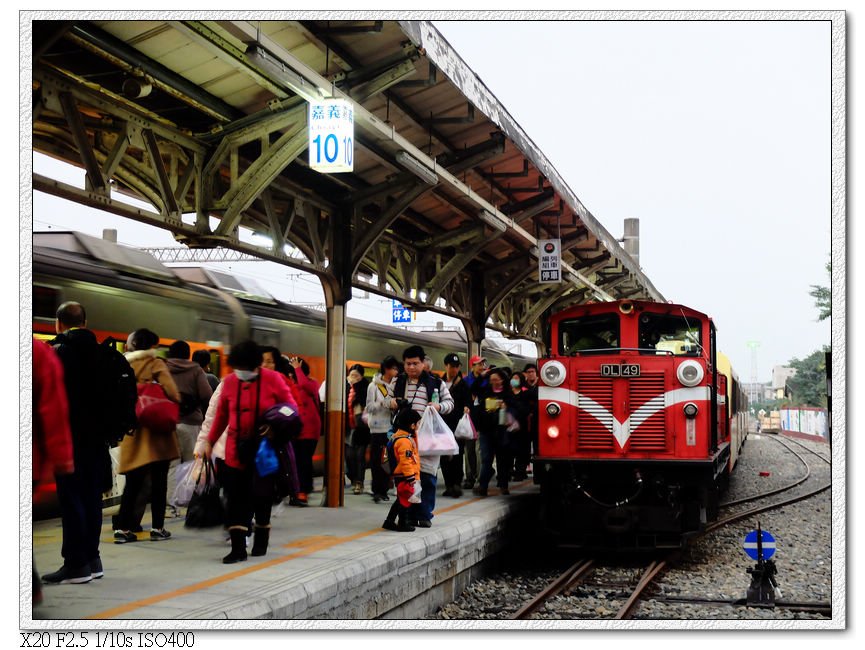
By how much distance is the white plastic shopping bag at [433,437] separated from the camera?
7891mm

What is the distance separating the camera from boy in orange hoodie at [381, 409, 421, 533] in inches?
298

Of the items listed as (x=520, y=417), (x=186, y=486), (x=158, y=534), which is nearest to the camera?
(x=186, y=486)

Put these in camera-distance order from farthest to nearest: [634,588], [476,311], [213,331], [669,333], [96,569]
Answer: [476,311] → [213,331] → [669,333] → [634,588] → [96,569]

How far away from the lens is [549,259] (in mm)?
11508

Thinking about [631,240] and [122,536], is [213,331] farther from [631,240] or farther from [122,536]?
[631,240]

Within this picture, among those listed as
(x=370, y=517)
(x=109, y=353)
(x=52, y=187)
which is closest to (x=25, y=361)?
(x=109, y=353)

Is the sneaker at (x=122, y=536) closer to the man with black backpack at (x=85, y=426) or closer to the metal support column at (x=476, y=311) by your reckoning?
the man with black backpack at (x=85, y=426)

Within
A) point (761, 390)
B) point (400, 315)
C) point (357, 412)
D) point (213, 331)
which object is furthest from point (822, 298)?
point (400, 315)

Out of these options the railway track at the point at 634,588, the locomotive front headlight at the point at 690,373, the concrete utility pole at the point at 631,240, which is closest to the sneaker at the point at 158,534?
the railway track at the point at 634,588

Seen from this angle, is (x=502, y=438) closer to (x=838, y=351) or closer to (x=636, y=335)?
(x=636, y=335)

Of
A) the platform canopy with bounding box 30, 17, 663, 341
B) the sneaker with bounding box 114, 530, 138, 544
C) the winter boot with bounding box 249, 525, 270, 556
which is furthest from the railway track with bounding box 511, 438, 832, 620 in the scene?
the platform canopy with bounding box 30, 17, 663, 341

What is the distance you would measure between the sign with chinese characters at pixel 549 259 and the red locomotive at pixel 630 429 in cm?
190

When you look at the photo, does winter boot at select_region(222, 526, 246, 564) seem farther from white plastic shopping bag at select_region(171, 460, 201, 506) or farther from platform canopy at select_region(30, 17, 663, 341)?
platform canopy at select_region(30, 17, 663, 341)

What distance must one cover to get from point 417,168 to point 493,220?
2.12 metres
